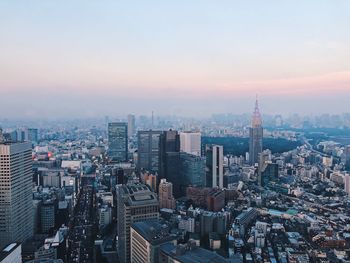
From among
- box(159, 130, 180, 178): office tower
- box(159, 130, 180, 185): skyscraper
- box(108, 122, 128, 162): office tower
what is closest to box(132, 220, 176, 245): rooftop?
box(159, 130, 180, 185): skyscraper

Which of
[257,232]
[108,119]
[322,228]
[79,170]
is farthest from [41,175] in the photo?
[108,119]

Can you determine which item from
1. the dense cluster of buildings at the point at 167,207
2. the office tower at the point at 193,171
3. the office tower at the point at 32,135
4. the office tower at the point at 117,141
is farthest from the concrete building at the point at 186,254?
the office tower at the point at 32,135

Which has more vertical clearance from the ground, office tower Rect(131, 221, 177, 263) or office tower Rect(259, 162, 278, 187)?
office tower Rect(131, 221, 177, 263)

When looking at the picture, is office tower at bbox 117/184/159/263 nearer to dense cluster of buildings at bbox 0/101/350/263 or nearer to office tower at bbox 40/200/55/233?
dense cluster of buildings at bbox 0/101/350/263

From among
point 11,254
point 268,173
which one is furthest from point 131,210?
point 268,173

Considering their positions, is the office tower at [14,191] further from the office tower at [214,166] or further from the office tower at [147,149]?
the office tower at [147,149]

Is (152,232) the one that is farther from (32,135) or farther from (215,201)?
(32,135)
